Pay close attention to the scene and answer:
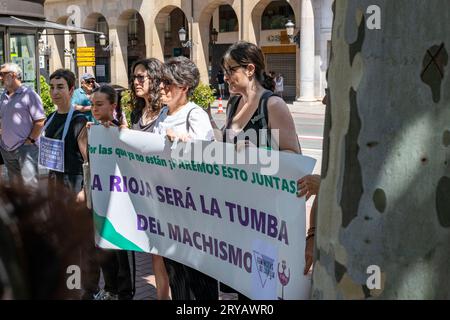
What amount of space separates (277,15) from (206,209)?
3436 centimetres

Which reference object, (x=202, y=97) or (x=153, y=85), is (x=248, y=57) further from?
(x=202, y=97)

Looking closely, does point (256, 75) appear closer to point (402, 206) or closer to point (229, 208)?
point (229, 208)

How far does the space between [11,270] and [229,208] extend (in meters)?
2.58

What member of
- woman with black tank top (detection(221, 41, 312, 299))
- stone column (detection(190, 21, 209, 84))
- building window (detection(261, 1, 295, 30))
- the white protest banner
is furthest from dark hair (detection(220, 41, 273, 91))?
building window (detection(261, 1, 295, 30))

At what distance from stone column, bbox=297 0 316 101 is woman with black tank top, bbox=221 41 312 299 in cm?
2589

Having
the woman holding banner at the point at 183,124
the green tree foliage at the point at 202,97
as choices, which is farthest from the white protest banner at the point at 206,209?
the green tree foliage at the point at 202,97

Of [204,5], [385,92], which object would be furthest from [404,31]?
[204,5]

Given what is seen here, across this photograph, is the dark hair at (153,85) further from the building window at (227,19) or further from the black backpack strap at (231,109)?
the building window at (227,19)

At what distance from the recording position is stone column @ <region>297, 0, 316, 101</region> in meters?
29.4

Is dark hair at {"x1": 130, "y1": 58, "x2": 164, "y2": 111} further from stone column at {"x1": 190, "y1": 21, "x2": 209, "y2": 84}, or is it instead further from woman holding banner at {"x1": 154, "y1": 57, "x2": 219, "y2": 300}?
stone column at {"x1": 190, "y1": 21, "x2": 209, "y2": 84}

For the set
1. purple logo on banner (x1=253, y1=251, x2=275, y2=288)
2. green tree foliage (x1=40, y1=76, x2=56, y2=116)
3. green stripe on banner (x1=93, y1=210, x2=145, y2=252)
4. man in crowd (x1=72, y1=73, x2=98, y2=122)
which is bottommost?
green stripe on banner (x1=93, y1=210, x2=145, y2=252)

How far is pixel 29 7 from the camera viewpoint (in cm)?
1203

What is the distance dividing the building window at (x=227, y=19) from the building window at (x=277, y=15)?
2.74 metres

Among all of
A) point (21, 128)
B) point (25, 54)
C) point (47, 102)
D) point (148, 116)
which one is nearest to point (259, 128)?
point (148, 116)
